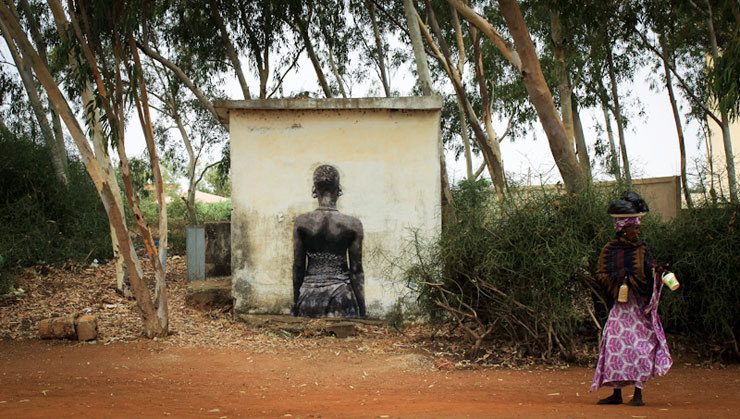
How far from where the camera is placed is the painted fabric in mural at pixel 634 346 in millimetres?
4949

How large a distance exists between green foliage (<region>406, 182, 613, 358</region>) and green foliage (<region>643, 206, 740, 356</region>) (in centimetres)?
87

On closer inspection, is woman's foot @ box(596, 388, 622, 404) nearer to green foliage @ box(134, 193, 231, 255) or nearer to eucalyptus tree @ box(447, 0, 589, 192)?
eucalyptus tree @ box(447, 0, 589, 192)

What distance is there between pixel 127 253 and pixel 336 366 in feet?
10.6

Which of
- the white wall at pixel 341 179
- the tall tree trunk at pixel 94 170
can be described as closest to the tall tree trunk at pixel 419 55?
the white wall at pixel 341 179

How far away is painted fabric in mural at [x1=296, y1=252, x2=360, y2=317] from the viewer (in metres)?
9.48

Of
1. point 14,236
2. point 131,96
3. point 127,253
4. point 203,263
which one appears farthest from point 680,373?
point 14,236

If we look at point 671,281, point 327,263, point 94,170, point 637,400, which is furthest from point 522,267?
point 94,170

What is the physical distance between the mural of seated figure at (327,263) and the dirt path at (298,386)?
3.77 feet

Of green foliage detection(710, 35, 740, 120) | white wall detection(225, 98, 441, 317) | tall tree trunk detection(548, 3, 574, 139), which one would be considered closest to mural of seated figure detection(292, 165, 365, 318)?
white wall detection(225, 98, 441, 317)

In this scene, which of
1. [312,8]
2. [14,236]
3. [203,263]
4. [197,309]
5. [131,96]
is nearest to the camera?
[131,96]

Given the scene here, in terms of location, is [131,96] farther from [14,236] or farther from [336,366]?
[14,236]

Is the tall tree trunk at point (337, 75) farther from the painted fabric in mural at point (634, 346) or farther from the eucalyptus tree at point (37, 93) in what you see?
the painted fabric in mural at point (634, 346)

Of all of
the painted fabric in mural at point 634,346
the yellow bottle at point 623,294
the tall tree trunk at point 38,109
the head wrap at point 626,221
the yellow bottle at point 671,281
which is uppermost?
the tall tree trunk at point 38,109

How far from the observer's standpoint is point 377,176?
9680mm
